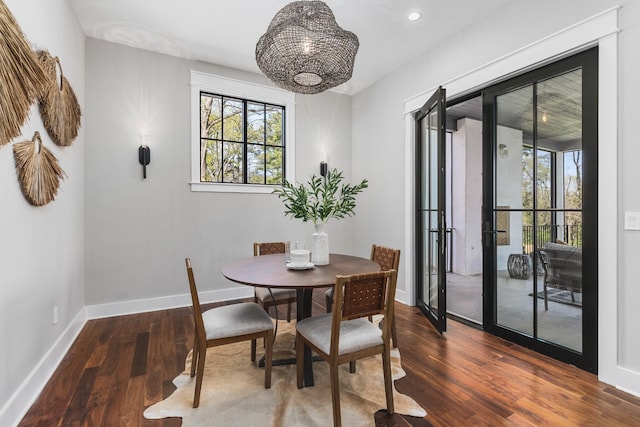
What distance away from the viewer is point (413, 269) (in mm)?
3826

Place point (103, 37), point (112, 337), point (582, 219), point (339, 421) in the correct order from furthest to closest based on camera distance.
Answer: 1. point (103, 37)
2. point (112, 337)
3. point (582, 219)
4. point (339, 421)

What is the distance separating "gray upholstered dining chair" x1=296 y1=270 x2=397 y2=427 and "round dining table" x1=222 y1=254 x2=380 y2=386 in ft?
0.70

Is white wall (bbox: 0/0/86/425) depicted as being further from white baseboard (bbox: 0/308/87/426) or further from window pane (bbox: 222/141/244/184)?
window pane (bbox: 222/141/244/184)

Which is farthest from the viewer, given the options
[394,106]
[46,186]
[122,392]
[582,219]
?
[394,106]

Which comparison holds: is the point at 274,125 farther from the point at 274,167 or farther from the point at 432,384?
the point at 432,384

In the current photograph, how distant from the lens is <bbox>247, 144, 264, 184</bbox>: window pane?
4.20 metres

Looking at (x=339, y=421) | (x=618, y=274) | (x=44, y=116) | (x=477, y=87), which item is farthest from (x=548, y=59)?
(x=44, y=116)

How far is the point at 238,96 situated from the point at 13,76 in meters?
2.70

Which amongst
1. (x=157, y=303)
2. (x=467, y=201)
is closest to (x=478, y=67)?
(x=467, y=201)

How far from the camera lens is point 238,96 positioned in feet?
13.4

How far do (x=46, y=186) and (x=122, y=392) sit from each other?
146 cm

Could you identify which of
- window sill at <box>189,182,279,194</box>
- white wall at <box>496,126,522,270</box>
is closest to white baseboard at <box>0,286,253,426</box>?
window sill at <box>189,182,279,194</box>

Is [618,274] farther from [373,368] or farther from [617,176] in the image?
[373,368]

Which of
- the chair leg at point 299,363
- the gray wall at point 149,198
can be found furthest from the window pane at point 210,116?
the chair leg at point 299,363
